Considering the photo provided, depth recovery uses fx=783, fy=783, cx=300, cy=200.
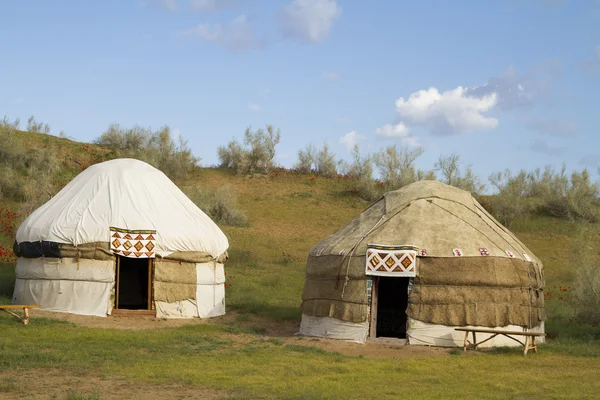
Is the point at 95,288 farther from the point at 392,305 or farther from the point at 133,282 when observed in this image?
the point at 392,305

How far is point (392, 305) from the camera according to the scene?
16812mm

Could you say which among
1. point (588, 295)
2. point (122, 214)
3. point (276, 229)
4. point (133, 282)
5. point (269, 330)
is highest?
point (122, 214)

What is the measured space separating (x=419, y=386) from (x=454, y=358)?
2.49 meters

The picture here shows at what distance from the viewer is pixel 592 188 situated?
1179 inches

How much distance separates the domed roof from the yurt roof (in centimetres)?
320

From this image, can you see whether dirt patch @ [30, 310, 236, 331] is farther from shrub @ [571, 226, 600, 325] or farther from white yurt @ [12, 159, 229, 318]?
shrub @ [571, 226, 600, 325]

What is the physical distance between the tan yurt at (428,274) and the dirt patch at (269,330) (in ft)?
1.01

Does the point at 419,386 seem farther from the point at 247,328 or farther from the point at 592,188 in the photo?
the point at 592,188

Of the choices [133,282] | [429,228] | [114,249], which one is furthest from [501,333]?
[133,282]

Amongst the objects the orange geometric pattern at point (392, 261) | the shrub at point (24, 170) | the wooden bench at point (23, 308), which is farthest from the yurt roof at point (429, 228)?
the shrub at point (24, 170)

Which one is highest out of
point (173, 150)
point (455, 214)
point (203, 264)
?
point (173, 150)

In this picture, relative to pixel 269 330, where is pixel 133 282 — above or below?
above

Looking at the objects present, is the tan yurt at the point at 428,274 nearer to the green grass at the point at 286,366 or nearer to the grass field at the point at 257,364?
the grass field at the point at 257,364

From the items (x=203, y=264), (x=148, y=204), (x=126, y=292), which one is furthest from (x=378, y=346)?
(x=126, y=292)
